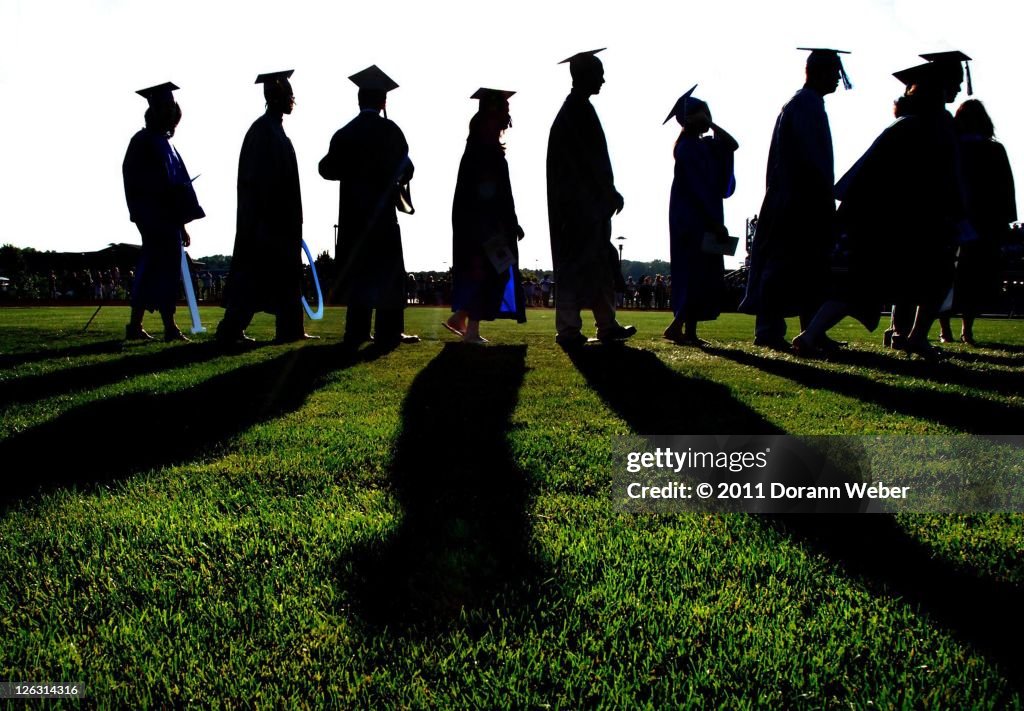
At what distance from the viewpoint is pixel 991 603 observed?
1.45m

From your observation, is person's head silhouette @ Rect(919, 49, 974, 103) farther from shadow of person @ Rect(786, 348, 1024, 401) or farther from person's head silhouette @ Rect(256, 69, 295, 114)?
person's head silhouette @ Rect(256, 69, 295, 114)

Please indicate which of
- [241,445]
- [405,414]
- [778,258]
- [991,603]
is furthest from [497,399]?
[778,258]

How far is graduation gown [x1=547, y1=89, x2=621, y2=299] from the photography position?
6750mm

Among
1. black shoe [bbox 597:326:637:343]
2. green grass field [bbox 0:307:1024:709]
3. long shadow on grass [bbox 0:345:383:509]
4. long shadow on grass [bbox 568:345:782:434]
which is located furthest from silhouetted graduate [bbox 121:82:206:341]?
long shadow on grass [bbox 568:345:782:434]

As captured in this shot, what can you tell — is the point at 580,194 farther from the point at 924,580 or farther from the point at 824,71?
the point at 924,580

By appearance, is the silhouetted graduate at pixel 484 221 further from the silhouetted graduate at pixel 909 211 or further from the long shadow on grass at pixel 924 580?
the long shadow on grass at pixel 924 580

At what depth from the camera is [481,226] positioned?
6977mm

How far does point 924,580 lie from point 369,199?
246 inches

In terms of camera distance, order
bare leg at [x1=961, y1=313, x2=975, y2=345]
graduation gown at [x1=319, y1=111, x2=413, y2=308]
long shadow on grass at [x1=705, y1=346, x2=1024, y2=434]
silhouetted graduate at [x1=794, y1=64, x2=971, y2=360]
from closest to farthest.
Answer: long shadow on grass at [x1=705, y1=346, x2=1024, y2=434]
silhouetted graduate at [x1=794, y1=64, x2=971, y2=360]
graduation gown at [x1=319, y1=111, x2=413, y2=308]
bare leg at [x1=961, y1=313, x2=975, y2=345]

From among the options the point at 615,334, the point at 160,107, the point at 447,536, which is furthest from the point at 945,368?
the point at 160,107

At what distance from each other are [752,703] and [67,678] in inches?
47.7

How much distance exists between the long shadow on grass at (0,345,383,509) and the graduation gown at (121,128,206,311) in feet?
12.5

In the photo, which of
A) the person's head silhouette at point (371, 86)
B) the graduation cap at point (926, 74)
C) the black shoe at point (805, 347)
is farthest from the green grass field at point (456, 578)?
the person's head silhouette at point (371, 86)

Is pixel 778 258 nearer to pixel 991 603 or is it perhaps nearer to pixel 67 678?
pixel 991 603
